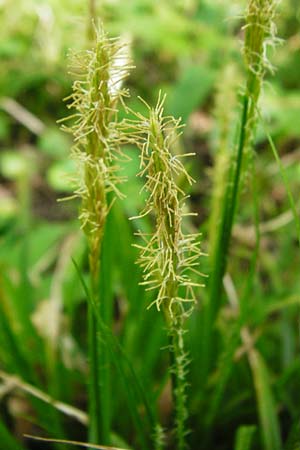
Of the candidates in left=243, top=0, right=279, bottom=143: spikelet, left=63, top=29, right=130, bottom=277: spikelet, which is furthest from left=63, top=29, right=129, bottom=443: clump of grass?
left=243, top=0, right=279, bottom=143: spikelet

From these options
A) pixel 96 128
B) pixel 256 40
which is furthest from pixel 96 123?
pixel 256 40

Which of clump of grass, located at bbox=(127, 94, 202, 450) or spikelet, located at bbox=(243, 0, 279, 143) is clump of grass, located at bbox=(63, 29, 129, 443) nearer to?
clump of grass, located at bbox=(127, 94, 202, 450)

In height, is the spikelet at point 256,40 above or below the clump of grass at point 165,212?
above

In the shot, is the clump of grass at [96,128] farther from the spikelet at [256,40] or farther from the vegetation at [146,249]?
the spikelet at [256,40]

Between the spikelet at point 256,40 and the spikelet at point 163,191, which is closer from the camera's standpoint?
the spikelet at point 163,191

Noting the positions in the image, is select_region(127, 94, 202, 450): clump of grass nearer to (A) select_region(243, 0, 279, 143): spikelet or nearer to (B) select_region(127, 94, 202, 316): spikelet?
(B) select_region(127, 94, 202, 316): spikelet

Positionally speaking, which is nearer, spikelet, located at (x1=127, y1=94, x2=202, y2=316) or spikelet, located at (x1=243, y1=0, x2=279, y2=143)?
spikelet, located at (x1=127, y1=94, x2=202, y2=316)

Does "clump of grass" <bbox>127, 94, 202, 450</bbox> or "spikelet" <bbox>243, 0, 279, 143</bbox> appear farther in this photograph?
"spikelet" <bbox>243, 0, 279, 143</bbox>

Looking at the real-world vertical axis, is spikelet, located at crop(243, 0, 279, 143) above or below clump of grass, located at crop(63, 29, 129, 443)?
above

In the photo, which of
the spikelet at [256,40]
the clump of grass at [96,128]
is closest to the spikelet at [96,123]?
the clump of grass at [96,128]
